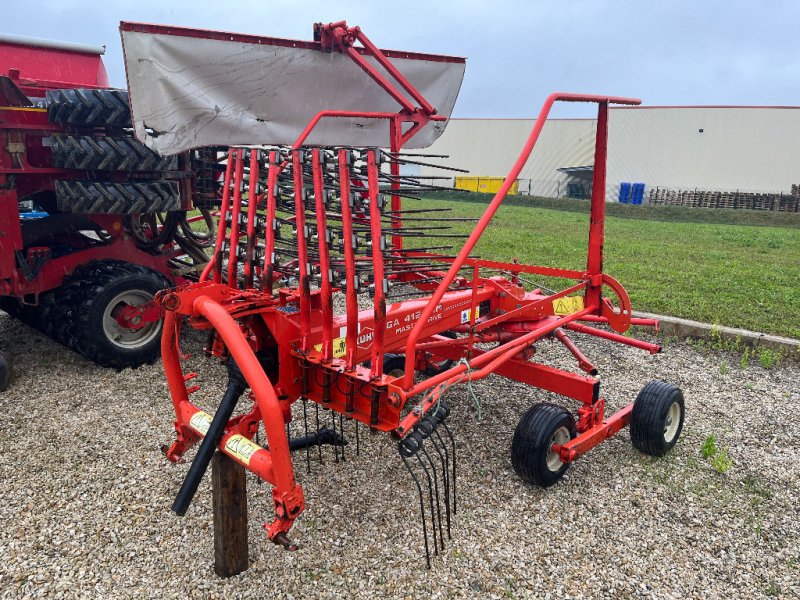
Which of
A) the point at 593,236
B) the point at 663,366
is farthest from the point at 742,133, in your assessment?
the point at 593,236

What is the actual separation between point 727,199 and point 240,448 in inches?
1237

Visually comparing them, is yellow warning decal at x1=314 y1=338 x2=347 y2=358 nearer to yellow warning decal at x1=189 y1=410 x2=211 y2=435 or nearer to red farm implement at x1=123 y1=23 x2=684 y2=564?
red farm implement at x1=123 y1=23 x2=684 y2=564

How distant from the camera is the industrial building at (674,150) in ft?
94.8

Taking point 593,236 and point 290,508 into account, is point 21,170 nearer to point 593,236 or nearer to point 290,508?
point 290,508

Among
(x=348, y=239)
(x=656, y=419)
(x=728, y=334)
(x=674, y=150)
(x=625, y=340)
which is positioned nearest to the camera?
(x=348, y=239)

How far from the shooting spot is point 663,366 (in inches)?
220

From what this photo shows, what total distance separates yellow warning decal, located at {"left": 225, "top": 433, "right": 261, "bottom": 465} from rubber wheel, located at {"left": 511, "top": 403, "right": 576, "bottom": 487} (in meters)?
1.59

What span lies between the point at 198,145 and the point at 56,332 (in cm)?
239

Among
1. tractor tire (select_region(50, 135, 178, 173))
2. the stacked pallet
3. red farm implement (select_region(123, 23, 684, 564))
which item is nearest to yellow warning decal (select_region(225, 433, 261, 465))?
red farm implement (select_region(123, 23, 684, 564))

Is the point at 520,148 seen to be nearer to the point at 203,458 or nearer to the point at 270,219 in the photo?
the point at 270,219

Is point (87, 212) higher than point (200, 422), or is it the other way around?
point (87, 212)

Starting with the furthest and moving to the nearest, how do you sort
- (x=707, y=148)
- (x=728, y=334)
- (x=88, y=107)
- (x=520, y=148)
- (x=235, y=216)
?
1. (x=520, y=148)
2. (x=707, y=148)
3. (x=728, y=334)
4. (x=88, y=107)
5. (x=235, y=216)

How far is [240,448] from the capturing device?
252cm

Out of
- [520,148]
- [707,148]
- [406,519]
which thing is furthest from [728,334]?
[520,148]
